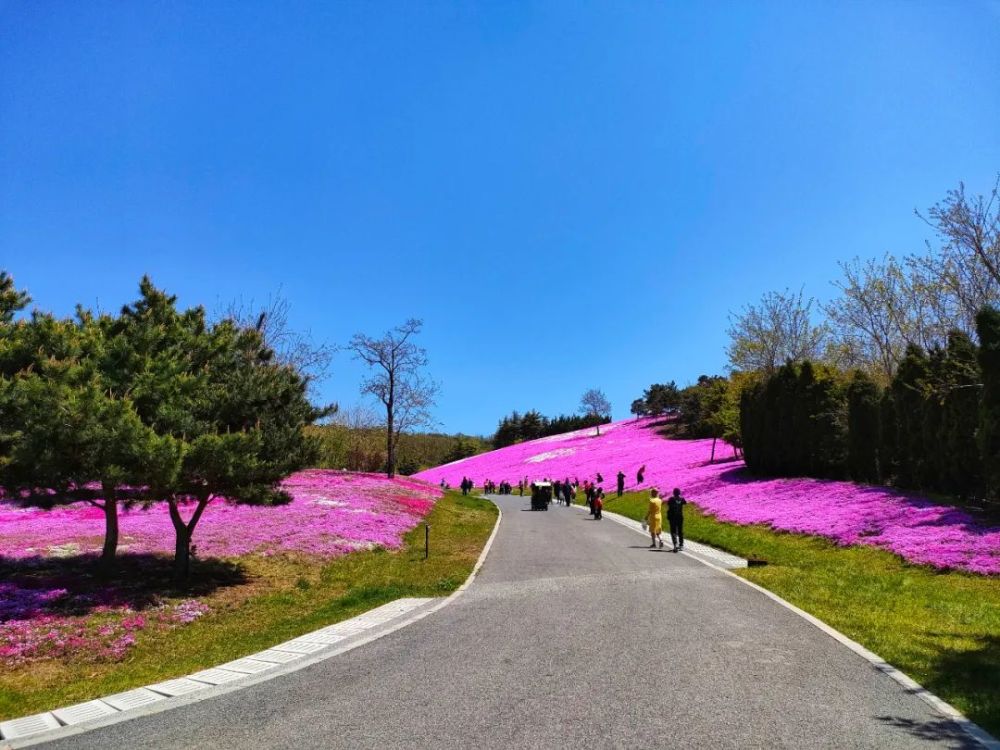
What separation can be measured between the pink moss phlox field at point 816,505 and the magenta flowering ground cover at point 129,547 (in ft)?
45.0

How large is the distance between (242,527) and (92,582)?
7.33 metres

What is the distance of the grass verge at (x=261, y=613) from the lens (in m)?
8.02

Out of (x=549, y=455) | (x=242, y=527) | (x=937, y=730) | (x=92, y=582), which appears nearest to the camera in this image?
(x=937, y=730)

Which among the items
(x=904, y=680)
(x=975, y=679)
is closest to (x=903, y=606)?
(x=975, y=679)

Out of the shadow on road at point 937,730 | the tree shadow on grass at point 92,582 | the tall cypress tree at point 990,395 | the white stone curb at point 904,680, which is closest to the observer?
the shadow on road at point 937,730

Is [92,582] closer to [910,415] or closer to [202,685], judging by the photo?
[202,685]

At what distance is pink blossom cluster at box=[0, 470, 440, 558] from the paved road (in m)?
10.4

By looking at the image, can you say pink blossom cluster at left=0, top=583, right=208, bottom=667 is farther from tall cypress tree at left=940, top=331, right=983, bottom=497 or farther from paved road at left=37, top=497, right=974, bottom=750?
tall cypress tree at left=940, top=331, right=983, bottom=497

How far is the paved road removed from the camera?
484 cm

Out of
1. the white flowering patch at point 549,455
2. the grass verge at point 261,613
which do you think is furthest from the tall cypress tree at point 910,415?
the white flowering patch at point 549,455

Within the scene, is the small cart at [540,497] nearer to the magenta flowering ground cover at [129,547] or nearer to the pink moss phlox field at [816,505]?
the pink moss phlox field at [816,505]

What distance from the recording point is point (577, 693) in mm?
5793

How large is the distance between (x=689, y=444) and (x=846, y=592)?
152 feet

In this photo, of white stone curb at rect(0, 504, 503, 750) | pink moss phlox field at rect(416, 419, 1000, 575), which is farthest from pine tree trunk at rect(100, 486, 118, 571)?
pink moss phlox field at rect(416, 419, 1000, 575)
